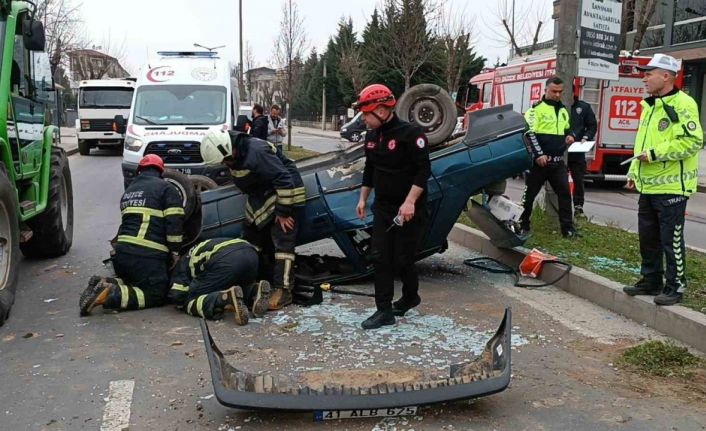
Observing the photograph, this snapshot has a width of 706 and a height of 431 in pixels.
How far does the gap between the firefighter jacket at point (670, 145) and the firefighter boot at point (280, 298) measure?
2.88 metres

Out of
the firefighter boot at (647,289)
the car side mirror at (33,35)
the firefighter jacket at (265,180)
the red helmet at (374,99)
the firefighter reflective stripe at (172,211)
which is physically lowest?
the firefighter boot at (647,289)

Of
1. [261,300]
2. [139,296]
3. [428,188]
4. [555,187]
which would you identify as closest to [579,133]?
[555,187]

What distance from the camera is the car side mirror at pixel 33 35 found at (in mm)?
6055

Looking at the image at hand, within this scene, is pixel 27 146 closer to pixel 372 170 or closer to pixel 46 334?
pixel 46 334

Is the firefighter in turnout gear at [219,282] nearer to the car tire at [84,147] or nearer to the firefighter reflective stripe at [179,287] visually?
the firefighter reflective stripe at [179,287]

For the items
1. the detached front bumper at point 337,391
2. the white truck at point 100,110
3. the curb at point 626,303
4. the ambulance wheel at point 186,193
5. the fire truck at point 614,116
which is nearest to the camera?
the detached front bumper at point 337,391

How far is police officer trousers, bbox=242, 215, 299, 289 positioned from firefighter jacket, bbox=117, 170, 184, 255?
0.73 meters

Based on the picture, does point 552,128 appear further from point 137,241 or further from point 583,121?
point 137,241

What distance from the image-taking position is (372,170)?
5.20 m

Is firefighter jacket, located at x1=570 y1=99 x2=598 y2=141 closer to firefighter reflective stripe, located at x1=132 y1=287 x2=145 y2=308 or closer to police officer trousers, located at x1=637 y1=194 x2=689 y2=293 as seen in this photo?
police officer trousers, located at x1=637 y1=194 x2=689 y2=293

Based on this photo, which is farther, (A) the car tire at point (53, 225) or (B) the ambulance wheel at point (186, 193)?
(A) the car tire at point (53, 225)

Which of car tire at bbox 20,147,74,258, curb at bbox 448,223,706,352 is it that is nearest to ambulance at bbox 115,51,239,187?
car tire at bbox 20,147,74,258

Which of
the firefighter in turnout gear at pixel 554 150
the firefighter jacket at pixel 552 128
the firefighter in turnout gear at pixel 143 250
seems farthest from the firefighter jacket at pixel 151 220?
the firefighter jacket at pixel 552 128

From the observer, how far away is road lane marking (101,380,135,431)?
3453mm
